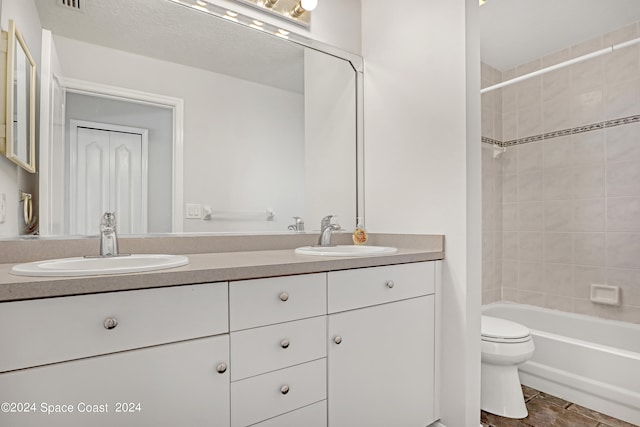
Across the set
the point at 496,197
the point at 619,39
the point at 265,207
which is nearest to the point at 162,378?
the point at 265,207

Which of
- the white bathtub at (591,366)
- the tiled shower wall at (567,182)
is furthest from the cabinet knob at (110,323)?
the tiled shower wall at (567,182)

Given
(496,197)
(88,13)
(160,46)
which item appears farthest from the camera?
(496,197)

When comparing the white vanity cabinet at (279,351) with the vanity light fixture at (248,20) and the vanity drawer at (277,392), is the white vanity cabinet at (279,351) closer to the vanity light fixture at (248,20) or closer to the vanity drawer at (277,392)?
the vanity drawer at (277,392)

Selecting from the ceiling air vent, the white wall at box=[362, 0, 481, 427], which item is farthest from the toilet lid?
the ceiling air vent

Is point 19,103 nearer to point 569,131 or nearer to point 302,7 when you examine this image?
point 302,7

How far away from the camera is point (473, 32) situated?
1591 millimetres

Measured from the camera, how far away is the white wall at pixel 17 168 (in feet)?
3.74

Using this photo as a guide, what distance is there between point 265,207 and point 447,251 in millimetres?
901

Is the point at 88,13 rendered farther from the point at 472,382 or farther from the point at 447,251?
the point at 472,382

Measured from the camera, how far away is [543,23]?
2.31 meters

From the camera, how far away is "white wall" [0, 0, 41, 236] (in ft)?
3.74

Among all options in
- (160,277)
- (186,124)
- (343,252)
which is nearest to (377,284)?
(343,252)

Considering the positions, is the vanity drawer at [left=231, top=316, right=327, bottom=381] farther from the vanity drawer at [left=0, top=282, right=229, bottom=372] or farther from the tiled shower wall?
the tiled shower wall

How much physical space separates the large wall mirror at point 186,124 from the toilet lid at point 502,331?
3.08ft
